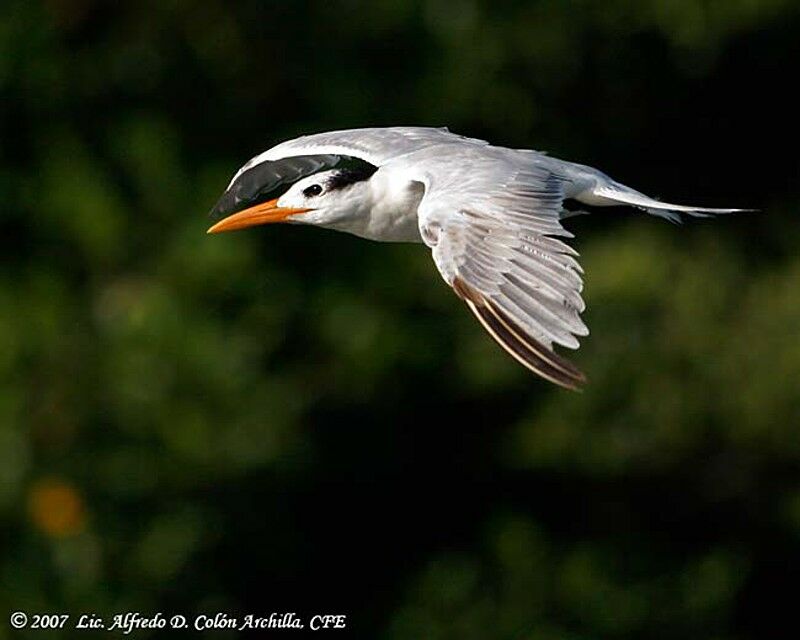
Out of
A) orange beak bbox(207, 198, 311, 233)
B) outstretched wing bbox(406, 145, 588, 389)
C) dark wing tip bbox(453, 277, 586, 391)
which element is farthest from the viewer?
orange beak bbox(207, 198, 311, 233)

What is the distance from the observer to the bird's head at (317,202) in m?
6.25

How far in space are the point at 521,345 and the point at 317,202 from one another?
1719 millimetres

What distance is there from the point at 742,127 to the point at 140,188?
445cm

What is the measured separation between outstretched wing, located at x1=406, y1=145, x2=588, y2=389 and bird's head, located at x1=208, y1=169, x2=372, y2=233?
546 millimetres

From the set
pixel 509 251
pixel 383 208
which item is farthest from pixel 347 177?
pixel 509 251

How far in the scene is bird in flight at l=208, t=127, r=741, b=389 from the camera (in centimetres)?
489

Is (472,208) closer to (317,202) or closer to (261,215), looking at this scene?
(317,202)

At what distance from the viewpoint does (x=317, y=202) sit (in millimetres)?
6352

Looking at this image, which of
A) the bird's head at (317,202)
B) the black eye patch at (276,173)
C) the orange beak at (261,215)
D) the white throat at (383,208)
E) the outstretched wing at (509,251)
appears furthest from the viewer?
the black eye patch at (276,173)

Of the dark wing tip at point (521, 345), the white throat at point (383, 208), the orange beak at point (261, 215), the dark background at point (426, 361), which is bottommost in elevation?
the dark background at point (426, 361)

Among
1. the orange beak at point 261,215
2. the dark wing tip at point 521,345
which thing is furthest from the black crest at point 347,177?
the dark wing tip at point 521,345

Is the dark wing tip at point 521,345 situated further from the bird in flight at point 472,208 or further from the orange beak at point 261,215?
the orange beak at point 261,215

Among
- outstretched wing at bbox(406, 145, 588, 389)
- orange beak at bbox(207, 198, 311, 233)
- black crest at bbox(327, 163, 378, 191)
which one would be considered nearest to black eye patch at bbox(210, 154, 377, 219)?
orange beak at bbox(207, 198, 311, 233)

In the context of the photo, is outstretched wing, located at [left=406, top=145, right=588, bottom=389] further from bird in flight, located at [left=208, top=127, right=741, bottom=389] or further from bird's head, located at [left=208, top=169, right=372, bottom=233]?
bird's head, located at [left=208, top=169, right=372, bottom=233]
